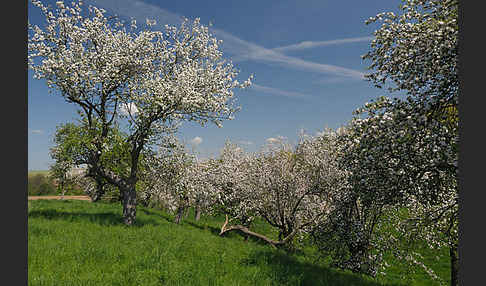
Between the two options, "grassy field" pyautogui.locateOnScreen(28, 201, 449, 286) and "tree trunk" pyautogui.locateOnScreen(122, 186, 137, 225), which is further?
"tree trunk" pyautogui.locateOnScreen(122, 186, 137, 225)

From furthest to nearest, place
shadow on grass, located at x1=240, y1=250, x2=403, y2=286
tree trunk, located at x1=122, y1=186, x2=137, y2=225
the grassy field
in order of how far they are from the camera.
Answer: tree trunk, located at x1=122, y1=186, x2=137, y2=225 < shadow on grass, located at x1=240, y1=250, x2=403, y2=286 < the grassy field

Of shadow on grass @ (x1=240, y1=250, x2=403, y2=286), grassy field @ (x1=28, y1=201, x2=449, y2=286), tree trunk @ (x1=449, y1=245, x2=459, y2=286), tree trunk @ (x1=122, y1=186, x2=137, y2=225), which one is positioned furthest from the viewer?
tree trunk @ (x1=122, y1=186, x2=137, y2=225)

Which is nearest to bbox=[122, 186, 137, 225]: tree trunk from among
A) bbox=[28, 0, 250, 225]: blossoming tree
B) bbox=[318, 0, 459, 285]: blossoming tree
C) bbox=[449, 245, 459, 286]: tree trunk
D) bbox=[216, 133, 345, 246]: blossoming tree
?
bbox=[28, 0, 250, 225]: blossoming tree

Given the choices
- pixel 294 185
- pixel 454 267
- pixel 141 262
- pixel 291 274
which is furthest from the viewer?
pixel 294 185

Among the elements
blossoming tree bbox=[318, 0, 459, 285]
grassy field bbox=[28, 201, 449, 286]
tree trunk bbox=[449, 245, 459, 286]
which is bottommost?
tree trunk bbox=[449, 245, 459, 286]

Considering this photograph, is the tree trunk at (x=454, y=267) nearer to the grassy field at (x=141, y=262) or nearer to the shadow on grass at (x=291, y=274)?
the shadow on grass at (x=291, y=274)

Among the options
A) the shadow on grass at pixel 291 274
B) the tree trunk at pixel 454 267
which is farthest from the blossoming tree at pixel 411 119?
the tree trunk at pixel 454 267

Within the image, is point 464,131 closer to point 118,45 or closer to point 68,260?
point 68,260

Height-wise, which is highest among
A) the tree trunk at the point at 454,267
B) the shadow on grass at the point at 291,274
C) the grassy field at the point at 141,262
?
the grassy field at the point at 141,262

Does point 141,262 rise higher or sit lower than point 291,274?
higher

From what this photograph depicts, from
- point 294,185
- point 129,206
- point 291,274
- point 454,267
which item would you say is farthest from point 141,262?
point 454,267

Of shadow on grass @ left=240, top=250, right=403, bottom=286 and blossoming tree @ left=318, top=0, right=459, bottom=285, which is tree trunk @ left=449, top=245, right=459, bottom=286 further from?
blossoming tree @ left=318, top=0, right=459, bottom=285

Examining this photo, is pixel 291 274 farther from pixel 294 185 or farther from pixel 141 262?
pixel 294 185

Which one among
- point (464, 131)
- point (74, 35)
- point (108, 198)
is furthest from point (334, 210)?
point (108, 198)
